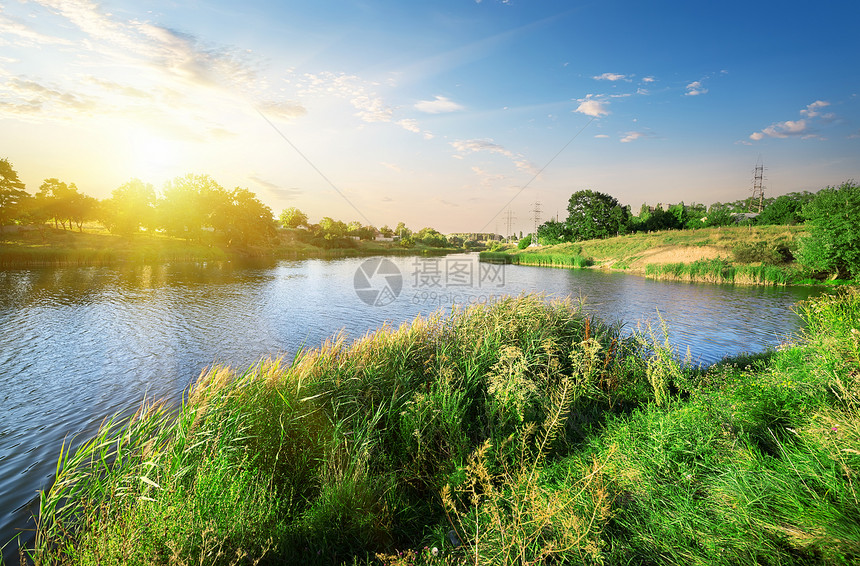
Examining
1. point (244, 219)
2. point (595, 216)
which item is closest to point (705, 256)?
point (595, 216)

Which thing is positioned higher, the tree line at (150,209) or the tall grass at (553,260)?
the tree line at (150,209)

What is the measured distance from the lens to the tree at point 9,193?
42406mm

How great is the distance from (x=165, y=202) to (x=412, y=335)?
72.0 m

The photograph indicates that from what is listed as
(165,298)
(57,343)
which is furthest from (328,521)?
(165,298)

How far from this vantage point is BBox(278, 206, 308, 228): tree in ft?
353

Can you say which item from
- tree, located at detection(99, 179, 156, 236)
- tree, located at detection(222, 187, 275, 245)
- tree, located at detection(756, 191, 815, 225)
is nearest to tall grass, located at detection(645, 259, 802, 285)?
tree, located at detection(756, 191, 815, 225)

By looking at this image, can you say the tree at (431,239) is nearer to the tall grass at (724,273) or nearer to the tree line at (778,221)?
the tree line at (778,221)

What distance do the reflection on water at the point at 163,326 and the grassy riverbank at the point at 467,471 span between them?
3.42 m

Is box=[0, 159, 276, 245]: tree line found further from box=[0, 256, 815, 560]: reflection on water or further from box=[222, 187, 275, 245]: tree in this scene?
box=[0, 256, 815, 560]: reflection on water

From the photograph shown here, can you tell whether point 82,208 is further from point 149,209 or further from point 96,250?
point 96,250

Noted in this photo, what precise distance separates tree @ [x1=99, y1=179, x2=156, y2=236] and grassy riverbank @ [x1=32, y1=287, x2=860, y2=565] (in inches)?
2696

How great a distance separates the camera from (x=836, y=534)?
104 inches

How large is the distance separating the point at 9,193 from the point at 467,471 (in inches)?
2570

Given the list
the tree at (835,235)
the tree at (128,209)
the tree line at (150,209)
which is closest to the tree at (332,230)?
the tree line at (150,209)
